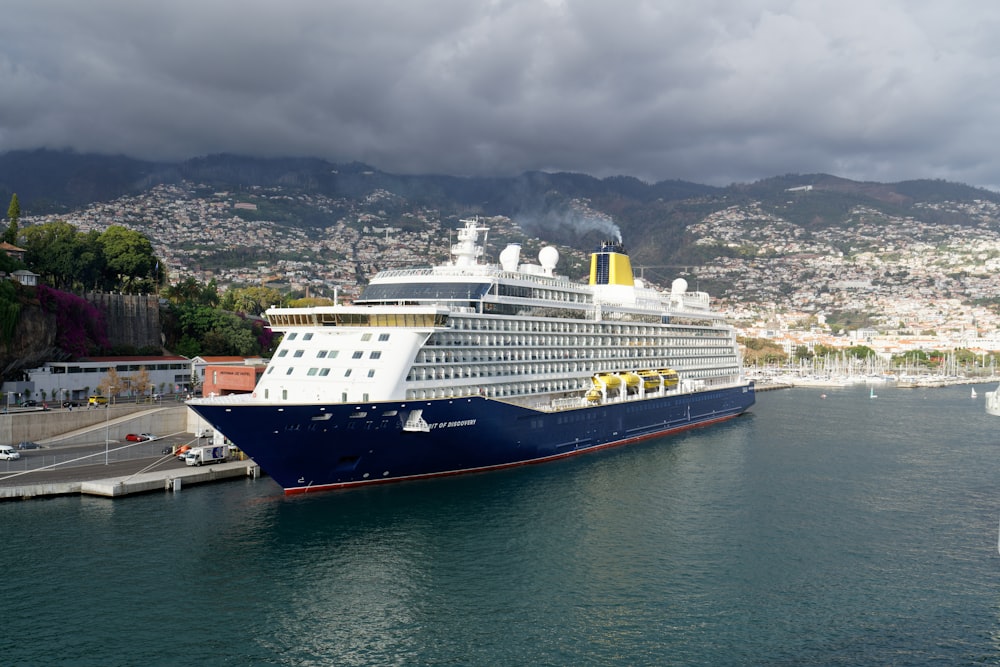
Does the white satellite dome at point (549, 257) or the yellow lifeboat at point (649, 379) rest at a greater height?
the white satellite dome at point (549, 257)

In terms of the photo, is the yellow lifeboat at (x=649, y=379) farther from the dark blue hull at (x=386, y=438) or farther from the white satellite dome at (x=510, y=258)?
the white satellite dome at (x=510, y=258)

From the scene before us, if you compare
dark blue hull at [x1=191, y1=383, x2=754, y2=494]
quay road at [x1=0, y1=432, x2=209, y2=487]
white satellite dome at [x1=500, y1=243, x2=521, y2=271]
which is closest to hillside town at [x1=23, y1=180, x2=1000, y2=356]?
quay road at [x1=0, y1=432, x2=209, y2=487]

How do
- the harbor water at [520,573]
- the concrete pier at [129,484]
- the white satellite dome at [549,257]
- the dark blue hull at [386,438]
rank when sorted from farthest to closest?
the white satellite dome at [549,257] → the concrete pier at [129,484] → the dark blue hull at [386,438] → the harbor water at [520,573]

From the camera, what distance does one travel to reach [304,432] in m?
24.8

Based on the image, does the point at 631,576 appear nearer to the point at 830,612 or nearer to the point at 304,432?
the point at 830,612

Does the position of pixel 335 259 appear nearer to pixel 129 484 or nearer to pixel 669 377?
pixel 669 377

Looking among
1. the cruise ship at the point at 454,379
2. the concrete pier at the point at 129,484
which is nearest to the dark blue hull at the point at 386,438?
the cruise ship at the point at 454,379

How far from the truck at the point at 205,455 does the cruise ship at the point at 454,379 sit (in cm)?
551

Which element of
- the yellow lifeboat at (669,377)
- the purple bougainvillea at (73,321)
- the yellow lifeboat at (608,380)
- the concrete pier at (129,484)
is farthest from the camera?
the yellow lifeboat at (669,377)

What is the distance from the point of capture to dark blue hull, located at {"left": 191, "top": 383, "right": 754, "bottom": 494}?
24381mm

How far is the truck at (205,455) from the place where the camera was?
102 ft

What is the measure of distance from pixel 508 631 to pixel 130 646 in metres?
8.46

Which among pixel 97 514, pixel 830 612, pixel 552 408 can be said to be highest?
pixel 552 408

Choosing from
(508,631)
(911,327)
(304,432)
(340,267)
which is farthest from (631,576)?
(911,327)
